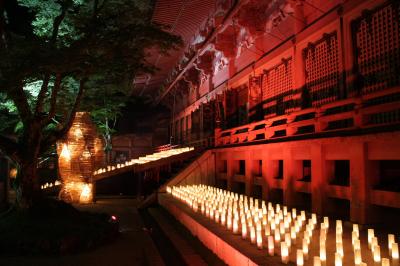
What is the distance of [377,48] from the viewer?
763cm

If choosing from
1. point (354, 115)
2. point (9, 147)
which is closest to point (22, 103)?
point (9, 147)

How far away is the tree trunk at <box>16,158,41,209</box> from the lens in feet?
25.2

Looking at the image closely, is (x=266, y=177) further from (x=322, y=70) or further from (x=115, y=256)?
(x=115, y=256)

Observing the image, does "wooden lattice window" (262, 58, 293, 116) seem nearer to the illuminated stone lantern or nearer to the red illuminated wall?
the red illuminated wall

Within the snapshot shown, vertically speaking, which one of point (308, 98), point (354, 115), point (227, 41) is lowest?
point (354, 115)

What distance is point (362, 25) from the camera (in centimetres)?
795

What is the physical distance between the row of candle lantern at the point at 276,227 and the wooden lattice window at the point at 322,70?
10.5 feet

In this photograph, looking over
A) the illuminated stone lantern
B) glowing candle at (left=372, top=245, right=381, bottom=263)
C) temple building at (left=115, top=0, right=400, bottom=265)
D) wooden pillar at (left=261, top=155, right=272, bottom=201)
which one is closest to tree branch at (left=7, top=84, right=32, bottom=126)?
temple building at (left=115, top=0, right=400, bottom=265)

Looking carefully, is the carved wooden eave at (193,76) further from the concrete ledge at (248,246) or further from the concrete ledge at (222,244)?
the concrete ledge at (248,246)

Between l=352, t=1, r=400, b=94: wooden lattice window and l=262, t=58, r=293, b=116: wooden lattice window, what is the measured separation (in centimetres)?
291

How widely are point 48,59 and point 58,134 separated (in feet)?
7.29

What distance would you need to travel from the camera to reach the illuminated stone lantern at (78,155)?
12.9 meters

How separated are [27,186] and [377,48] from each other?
779 centimetres

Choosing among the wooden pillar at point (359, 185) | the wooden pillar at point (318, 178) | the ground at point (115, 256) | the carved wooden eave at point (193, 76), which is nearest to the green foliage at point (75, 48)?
the ground at point (115, 256)
